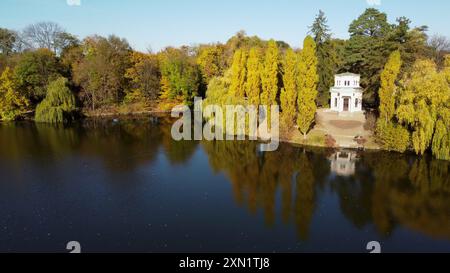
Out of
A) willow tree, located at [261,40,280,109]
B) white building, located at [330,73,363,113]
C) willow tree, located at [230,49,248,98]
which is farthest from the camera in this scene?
white building, located at [330,73,363,113]

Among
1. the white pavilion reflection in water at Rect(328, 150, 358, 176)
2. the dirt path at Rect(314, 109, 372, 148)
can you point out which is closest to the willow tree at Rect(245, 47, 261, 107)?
the dirt path at Rect(314, 109, 372, 148)

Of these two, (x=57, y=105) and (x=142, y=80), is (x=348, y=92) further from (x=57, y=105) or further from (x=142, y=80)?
(x=57, y=105)

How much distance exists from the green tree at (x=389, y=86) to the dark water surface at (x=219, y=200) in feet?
11.2

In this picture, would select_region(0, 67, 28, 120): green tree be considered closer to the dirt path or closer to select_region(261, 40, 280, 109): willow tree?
select_region(261, 40, 280, 109): willow tree

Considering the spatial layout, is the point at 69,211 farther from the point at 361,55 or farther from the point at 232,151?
the point at 361,55

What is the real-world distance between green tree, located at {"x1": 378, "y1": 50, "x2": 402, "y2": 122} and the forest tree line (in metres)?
0.07

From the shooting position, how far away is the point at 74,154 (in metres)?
26.3

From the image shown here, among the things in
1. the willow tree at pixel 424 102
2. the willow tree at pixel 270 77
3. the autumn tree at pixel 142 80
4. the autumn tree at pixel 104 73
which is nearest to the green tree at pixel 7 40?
the autumn tree at pixel 104 73

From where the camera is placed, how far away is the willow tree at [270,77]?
30.4 metres

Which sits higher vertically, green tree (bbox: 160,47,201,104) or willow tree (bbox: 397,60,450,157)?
green tree (bbox: 160,47,201,104)

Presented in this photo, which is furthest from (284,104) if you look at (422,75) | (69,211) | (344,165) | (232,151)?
(69,211)

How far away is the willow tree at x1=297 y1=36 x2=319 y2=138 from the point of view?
27.9 meters

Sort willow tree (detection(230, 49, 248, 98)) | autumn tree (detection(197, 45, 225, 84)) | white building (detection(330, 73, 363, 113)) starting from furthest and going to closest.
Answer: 1. autumn tree (detection(197, 45, 225, 84))
2. white building (detection(330, 73, 363, 113))
3. willow tree (detection(230, 49, 248, 98))

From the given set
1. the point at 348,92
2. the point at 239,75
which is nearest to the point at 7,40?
the point at 239,75
